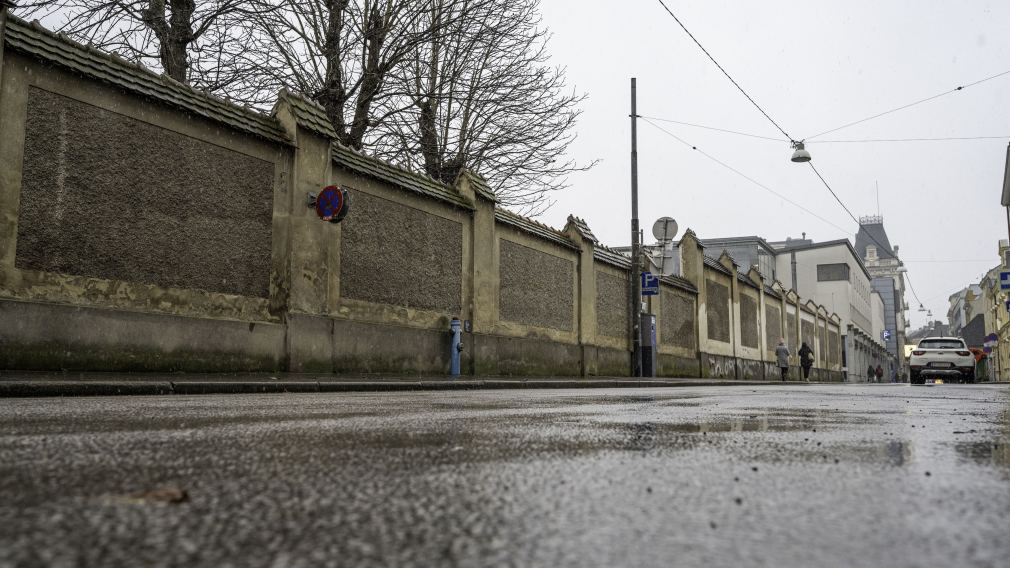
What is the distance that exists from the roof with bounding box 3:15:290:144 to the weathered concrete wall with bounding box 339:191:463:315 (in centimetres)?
220

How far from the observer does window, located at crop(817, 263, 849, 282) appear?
215ft

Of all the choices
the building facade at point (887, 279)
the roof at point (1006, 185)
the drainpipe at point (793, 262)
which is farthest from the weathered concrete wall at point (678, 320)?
the building facade at point (887, 279)

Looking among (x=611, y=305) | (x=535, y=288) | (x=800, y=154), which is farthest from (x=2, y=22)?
(x=800, y=154)

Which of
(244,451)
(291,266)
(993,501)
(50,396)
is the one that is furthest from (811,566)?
(291,266)

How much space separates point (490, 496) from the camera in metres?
2.22

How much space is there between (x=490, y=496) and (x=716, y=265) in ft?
98.5

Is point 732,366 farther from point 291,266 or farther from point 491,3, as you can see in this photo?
point 291,266

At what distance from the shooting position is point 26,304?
9094mm

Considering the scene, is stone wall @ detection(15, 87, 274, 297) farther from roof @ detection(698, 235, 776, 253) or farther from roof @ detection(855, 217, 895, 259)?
roof @ detection(855, 217, 895, 259)

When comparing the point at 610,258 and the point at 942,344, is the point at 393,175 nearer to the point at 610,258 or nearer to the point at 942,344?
the point at 610,258

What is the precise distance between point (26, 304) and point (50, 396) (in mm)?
2120

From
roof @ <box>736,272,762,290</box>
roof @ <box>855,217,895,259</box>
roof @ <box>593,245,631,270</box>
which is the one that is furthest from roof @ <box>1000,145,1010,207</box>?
roof @ <box>855,217,895,259</box>

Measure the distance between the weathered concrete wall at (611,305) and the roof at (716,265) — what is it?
21.0 ft

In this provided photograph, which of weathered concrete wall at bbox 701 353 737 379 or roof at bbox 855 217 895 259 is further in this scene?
roof at bbox 855 217 895 259
